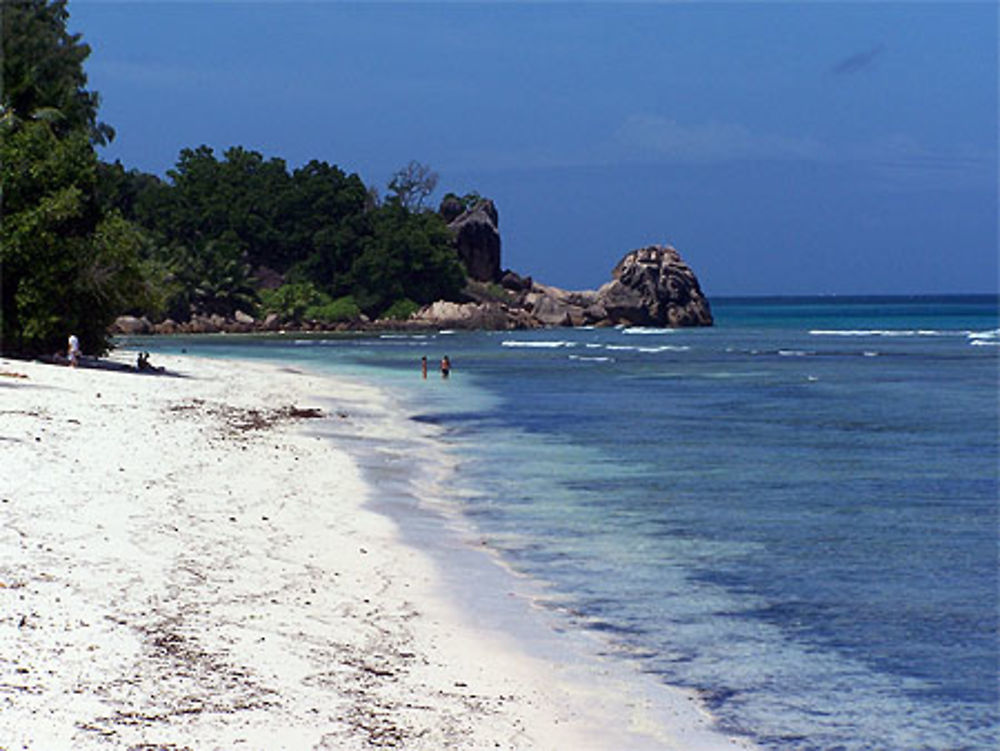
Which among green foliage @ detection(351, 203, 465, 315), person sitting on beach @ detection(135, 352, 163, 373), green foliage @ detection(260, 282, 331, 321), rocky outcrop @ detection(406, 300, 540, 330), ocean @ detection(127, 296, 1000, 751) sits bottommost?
ocean @ detection(127, 296, 1000, 751)

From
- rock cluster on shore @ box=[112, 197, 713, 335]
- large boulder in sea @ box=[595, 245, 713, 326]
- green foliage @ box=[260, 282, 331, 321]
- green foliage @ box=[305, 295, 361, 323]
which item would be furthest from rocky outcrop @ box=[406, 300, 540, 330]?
large boulder in sea @ box=[595, 245, 713, 326]

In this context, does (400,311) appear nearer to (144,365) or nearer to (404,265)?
(404,265)

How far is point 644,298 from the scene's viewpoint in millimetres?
167000

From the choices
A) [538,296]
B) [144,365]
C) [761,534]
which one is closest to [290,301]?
[538,296]

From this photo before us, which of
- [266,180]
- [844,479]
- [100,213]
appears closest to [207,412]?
[844,479]

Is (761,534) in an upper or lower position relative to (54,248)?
lower

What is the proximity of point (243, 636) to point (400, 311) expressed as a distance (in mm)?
138385

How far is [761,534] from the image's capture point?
1989 centimetres

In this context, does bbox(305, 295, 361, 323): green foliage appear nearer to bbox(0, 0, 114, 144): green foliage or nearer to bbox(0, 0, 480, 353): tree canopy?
bbox(0, 0, 480, 353): tree canopy

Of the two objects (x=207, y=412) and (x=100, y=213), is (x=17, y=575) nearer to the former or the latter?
(x=207, y=412)

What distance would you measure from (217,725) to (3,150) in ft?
137

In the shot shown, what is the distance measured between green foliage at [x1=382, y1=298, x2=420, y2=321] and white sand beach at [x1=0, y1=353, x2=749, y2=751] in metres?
127

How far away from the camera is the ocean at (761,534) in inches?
471

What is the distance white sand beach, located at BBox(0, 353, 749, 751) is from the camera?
939cm
